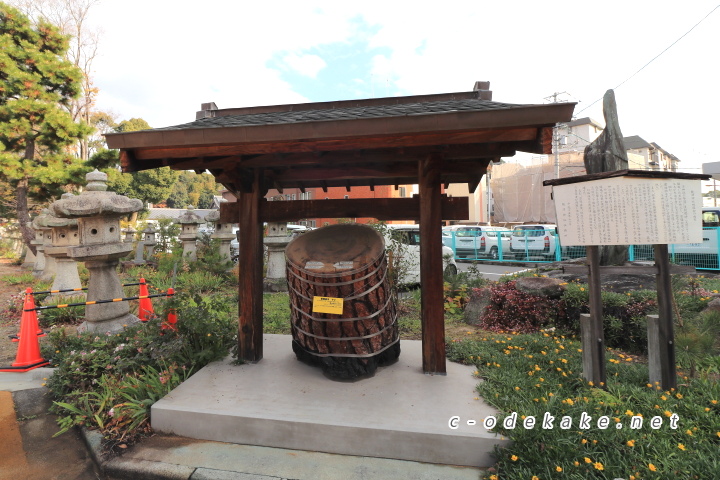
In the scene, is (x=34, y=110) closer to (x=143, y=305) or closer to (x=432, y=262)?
(x=143, y=305)

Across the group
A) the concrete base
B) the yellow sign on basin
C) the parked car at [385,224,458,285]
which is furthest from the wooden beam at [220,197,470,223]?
the parked car at [385,224,458,285]

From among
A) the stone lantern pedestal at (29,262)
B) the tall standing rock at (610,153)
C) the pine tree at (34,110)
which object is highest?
the pine tree at (34,110)

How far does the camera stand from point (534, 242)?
548 inches

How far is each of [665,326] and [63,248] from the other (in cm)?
958

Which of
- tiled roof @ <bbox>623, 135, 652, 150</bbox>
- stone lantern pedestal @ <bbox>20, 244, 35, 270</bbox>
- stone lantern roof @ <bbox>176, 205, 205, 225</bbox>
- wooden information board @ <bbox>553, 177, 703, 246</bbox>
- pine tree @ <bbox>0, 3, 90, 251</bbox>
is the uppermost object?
tiled roof @ <bbox>623, 135, 652, 150</bbox>

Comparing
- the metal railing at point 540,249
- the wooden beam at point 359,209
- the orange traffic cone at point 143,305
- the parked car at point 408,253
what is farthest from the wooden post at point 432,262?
the metal railing at point 540,249

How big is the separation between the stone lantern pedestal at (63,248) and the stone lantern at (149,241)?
14.2 ft

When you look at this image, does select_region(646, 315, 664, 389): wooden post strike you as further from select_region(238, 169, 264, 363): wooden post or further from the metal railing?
the metal railing

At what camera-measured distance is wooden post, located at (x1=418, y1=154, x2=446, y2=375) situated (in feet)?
10.8

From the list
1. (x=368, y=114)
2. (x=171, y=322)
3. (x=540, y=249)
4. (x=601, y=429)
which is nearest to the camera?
(x=601, y=429)

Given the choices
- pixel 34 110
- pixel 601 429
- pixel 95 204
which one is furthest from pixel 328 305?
pixel 34 110

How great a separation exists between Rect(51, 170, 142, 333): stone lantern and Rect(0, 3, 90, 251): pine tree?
7485 mm

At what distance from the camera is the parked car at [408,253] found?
6.97 meters

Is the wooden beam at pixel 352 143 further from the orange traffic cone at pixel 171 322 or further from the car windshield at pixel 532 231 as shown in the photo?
the car windshield at pixel 532 231
